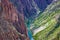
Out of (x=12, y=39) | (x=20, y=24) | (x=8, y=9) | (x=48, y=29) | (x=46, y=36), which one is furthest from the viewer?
(x=48, y=29)

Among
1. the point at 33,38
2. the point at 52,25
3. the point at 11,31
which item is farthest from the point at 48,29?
the point at 11,31

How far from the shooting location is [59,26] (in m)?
180

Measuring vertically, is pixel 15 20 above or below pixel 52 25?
below

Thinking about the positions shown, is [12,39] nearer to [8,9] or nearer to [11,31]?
[11,31]

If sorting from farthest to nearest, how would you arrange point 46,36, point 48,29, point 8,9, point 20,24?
point 48,29, point 46,36, point 20,24, point 8,9

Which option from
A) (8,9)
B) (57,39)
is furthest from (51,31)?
(8,9)

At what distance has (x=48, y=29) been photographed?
18738cm

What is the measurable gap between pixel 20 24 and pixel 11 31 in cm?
3554

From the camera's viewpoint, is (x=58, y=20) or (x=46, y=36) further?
(x=58, y=20)

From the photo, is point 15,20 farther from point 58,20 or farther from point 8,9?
point 58,20

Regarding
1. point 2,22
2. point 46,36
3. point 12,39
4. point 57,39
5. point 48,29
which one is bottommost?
point 12,39

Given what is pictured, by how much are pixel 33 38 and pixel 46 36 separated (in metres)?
10.4

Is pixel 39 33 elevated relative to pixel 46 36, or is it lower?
elevated

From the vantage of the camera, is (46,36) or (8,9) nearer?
(8,9)
